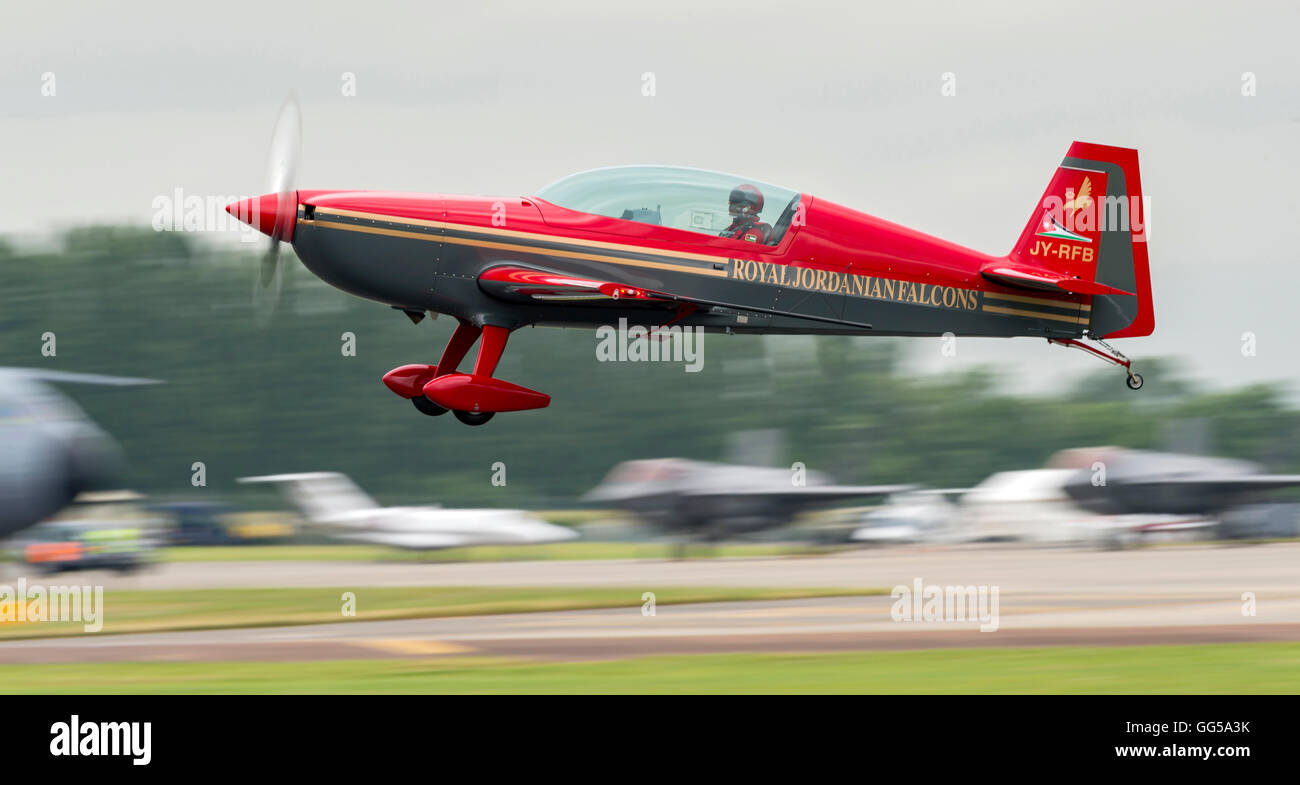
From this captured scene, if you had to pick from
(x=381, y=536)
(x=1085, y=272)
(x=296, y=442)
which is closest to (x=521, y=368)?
(x=296, y=442)

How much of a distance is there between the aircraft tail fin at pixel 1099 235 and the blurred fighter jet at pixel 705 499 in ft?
56.2

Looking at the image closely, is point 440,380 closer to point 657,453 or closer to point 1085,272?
point 1085,272

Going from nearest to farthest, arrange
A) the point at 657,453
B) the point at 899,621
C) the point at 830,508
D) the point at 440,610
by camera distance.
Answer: the point at 899,621, the point at 440,610, the point at 830,508, the point at 657,453

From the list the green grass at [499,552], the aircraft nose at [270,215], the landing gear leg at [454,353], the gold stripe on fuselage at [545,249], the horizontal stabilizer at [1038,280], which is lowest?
the green grass at [499,552]

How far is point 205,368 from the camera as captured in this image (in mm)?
64125

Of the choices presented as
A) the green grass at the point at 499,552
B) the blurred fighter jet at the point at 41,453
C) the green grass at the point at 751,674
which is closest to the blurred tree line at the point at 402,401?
the green grass at the point at 499,552

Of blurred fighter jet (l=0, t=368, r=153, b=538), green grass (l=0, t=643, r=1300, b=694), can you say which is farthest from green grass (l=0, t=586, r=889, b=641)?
green grass (l=0, t=643, r=1300, b=694)

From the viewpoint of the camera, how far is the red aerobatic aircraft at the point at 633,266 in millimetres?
12469

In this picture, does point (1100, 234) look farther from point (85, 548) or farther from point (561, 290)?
point (85, 548)

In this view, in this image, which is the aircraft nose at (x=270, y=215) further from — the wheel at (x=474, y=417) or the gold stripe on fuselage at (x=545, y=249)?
the wheel at (x=474, y=417)

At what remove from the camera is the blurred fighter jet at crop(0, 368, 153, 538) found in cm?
1748

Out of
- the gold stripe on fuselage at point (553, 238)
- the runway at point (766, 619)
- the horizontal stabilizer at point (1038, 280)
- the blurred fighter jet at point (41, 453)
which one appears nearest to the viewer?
the gold stripe on fuselage at point (553, 238)

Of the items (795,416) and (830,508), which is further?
(795,416)

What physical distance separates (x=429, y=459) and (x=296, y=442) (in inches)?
244
